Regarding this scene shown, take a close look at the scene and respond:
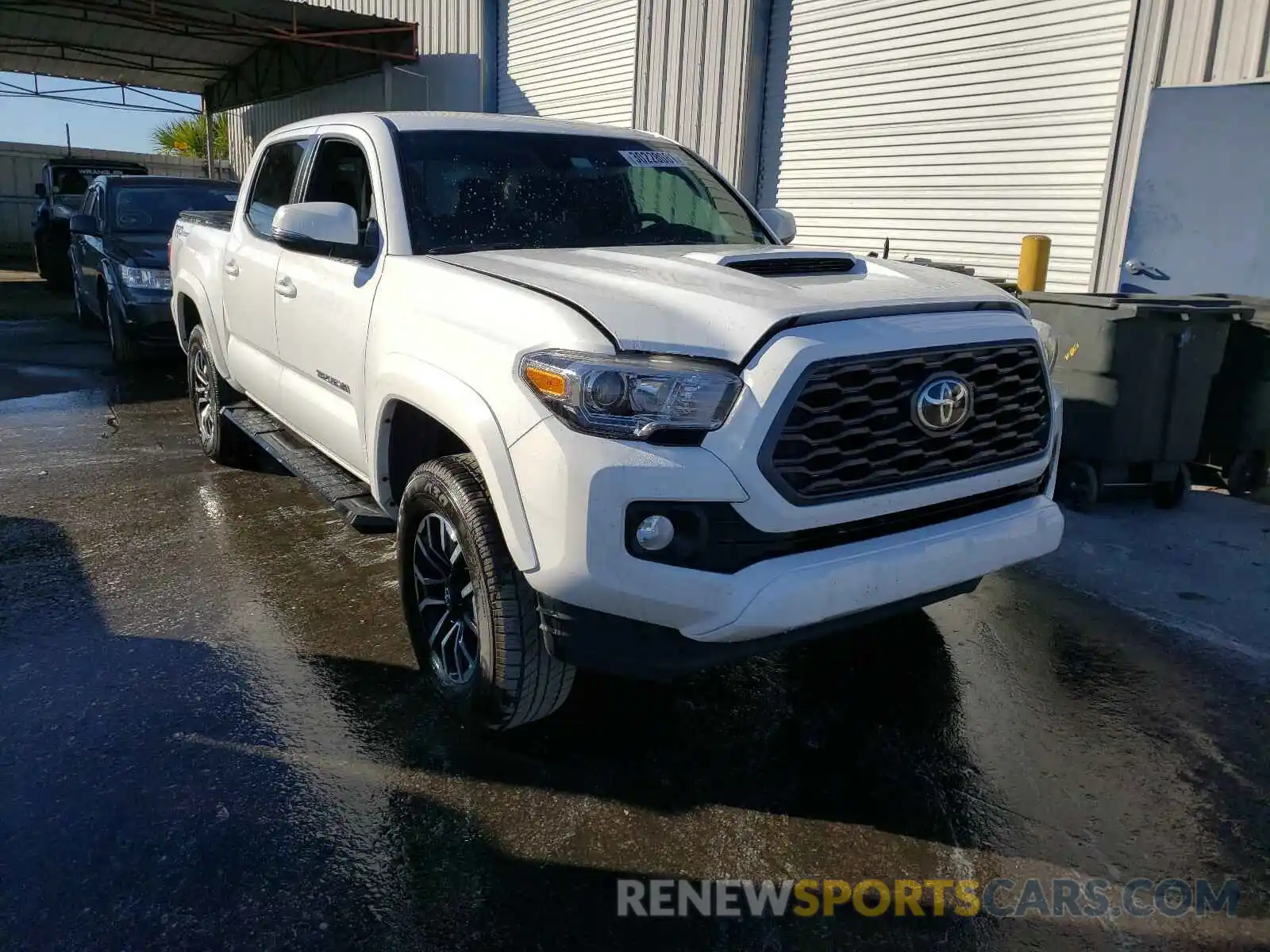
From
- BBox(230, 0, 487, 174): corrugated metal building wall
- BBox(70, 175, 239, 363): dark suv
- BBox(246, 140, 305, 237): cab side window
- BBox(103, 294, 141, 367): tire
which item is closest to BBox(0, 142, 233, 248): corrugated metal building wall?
BBox(230, 0, 487, 174): corrugated metal building wall

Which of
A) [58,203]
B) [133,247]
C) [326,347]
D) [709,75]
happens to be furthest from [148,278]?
[58,203]

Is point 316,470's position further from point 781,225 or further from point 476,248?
point 781,225

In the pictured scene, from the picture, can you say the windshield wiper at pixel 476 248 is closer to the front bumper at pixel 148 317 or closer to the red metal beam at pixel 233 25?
the front bumper at pixel 148 317

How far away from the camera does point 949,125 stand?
9.04 meters

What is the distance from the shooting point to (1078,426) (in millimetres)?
5648

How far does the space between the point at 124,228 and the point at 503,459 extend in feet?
29.4

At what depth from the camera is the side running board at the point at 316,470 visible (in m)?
3.65

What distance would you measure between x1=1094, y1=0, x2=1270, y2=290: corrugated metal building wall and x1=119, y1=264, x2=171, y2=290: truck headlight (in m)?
7.85

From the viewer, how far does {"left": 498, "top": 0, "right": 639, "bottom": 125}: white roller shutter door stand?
43.6ft

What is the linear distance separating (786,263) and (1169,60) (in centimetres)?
560

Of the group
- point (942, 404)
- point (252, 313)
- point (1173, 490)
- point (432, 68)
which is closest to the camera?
point (942, 404)

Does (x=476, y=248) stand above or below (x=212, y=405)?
above

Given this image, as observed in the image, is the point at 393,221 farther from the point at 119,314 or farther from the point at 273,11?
the point at 273,11

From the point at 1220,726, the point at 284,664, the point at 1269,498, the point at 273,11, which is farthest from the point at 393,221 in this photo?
the point at 273,11
